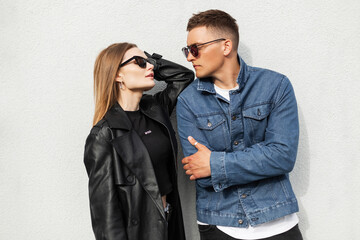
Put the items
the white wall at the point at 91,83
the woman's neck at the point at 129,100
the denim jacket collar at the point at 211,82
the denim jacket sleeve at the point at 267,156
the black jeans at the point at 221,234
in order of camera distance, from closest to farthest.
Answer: the denim jacket sleeve at the point at 267,156
the black jeans at the point at 221,234
the denim jacket collar at the point at 211,82
the woman's neck at the point at 129,100
the white wall at the point at 91,83

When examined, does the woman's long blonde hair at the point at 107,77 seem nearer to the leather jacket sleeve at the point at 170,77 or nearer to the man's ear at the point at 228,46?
the leather jacket sleeve at the point at 170,77

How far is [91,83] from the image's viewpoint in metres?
2.82

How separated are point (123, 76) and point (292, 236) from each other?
1.80m

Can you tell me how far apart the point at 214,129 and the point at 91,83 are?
1.37m

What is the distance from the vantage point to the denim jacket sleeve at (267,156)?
2000 mm

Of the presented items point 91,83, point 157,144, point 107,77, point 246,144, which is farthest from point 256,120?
point 91,83

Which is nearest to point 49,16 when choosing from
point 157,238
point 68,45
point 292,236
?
point 68,45

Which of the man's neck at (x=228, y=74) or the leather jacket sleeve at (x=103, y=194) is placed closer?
the leather jacket sleeve at (x=103, y=194)

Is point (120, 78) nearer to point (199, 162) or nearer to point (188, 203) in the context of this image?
point (199, 162)

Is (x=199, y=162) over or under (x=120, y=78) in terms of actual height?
under

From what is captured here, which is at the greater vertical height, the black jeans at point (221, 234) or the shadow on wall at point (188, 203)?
the black jeans at point (221, 234)

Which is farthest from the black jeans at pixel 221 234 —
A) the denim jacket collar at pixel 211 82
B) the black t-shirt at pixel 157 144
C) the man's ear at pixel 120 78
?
the man's ear at pixel 120 78

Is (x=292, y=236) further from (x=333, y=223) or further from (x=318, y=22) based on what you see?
(x=318, y=22)

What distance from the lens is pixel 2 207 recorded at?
283 cm
